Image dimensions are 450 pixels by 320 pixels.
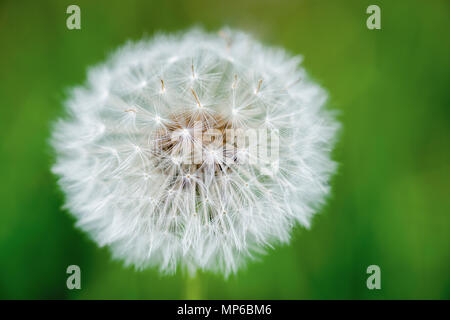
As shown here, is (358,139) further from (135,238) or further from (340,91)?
(135,238)

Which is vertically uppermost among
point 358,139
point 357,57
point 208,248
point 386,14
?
point 386,14

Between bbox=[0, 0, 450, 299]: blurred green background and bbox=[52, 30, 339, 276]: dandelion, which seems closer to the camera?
bbox=[52, 30, 339, 276]: dandelion

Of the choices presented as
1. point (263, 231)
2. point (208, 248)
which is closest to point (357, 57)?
point (263, 231)

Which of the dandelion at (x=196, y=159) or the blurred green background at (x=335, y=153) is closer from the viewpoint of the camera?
the dandelion at (x=196, y=159)

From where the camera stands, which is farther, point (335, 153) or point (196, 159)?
A: point (335, 153)
